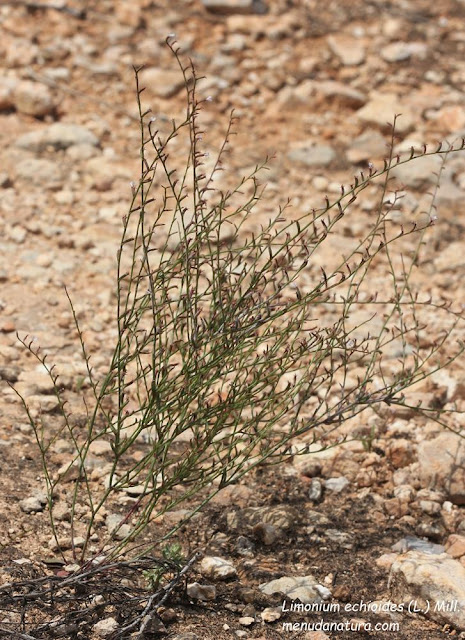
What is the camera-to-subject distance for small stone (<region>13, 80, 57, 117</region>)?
19.2 feet

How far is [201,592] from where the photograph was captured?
8.90 ft

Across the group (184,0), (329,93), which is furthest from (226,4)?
(329,93)

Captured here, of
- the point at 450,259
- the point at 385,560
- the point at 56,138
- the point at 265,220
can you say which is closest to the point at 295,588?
the point at 385,560

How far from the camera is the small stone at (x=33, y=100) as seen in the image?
586 cm

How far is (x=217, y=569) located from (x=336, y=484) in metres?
Result: 0.70

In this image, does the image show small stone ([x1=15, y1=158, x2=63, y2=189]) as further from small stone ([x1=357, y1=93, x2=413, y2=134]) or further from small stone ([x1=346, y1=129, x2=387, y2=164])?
small stone ([x1=357, y1=93, x2=413, y2=134])

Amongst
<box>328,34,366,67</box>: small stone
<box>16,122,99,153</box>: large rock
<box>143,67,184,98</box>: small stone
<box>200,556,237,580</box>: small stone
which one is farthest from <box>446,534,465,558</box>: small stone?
<box>328,34,366,67</box>: small stone

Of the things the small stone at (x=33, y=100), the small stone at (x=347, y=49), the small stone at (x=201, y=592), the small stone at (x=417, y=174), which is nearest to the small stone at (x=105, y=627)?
the small stone at (x=201, y=592)

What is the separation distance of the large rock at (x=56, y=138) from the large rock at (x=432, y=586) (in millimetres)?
3725

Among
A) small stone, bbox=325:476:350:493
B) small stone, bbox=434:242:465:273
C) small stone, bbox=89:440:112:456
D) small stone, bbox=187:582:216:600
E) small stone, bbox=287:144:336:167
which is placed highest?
small stone, bbox=287:144:336:167

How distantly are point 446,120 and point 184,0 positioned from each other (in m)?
2.43

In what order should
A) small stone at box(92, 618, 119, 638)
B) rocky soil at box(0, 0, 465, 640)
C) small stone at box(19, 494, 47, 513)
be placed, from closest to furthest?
small stone at box(92, 618, 119, 638), rocky soil at box(0, 0, 465, 640), small stone at box(19, 494, 47, 513)

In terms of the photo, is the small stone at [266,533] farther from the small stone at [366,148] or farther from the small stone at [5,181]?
the small stone at [366,148]

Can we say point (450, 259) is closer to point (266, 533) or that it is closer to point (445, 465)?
point (445, 465)
